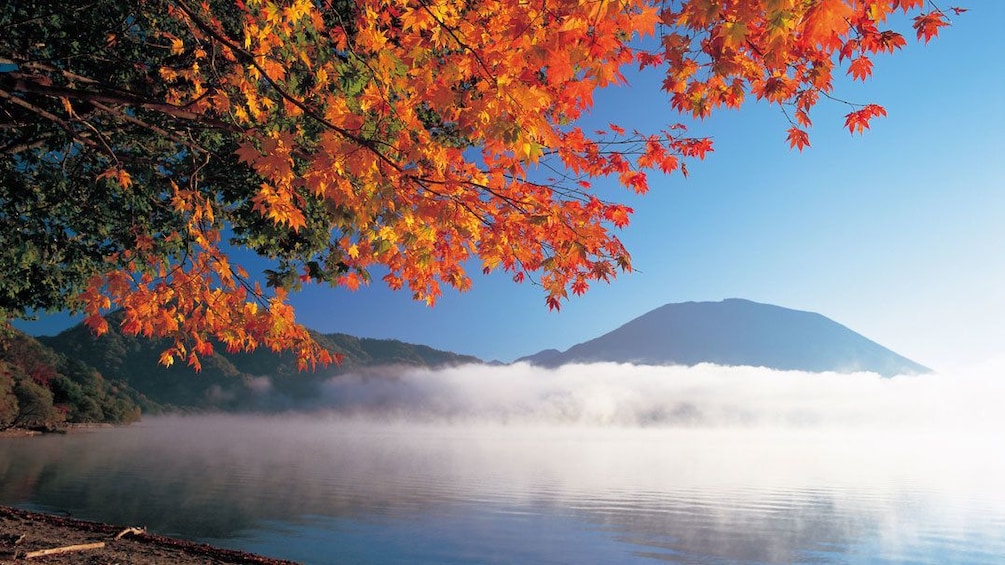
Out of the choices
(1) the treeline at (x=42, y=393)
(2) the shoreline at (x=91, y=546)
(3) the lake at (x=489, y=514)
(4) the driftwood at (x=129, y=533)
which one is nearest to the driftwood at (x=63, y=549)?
(2) the shoreline at (x=91, y=546)

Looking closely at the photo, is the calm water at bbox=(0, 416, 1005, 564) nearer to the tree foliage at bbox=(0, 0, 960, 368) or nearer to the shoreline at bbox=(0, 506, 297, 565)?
the shoreline at bbox=(0, 506, 297, 565)

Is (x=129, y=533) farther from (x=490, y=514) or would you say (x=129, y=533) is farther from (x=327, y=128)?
(x=490, y=514)

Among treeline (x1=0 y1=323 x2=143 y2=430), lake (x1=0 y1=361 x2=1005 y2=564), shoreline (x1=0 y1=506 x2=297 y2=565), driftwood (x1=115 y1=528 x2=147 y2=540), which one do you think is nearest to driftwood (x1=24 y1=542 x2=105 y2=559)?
shoreline (x1=0 y1=506 x2=297 y2=565)

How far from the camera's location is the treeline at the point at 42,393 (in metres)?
68.9

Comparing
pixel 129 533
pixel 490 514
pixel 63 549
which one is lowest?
pixel 490 514

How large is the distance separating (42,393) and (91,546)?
79.6 meters

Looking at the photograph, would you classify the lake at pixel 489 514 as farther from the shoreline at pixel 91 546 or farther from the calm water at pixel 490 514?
the shoreline at pixel 91 546

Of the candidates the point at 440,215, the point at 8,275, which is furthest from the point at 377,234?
the point at 8,275

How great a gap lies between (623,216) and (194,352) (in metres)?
7.18

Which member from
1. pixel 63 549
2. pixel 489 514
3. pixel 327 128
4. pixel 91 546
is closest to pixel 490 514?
pixel 489 514

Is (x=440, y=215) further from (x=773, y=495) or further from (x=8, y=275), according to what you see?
(x=773, y=495)

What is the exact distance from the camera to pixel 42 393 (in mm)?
73250

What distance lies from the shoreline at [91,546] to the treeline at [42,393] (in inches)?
2068

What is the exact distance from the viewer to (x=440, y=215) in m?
5.66
